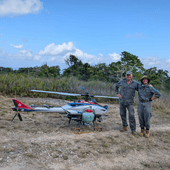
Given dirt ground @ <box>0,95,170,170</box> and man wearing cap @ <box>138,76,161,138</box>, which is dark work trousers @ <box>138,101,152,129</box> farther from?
dirt ground @ <box>0,95,170,170</box>

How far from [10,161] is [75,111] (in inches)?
99.6

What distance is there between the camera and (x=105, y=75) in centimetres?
1866

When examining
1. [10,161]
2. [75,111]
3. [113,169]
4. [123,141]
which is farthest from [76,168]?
[75,111]

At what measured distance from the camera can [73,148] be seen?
156 inches

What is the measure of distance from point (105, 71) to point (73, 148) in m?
15.6

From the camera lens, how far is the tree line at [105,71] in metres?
15.2

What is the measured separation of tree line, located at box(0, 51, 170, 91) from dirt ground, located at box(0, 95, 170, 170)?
10214mm

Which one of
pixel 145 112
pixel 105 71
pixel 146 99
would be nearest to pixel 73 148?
pixel 145 112

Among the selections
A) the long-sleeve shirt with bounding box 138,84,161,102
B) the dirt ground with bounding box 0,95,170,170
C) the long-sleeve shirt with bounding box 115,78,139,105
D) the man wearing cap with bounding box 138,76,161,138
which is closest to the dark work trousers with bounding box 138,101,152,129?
the man wearing cap with bounding box 138,76,161,138

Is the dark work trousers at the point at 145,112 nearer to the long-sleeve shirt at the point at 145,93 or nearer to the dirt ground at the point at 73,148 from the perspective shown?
the long-sleeve shirt at the point at 145,93

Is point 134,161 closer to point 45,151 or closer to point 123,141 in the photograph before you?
point 123,141

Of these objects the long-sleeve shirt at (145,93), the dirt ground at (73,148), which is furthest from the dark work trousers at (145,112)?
the dirt ground at (73,148)

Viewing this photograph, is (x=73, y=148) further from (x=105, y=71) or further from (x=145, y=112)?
(x=105, y=71)

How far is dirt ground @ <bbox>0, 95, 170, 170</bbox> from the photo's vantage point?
3.32 meters
